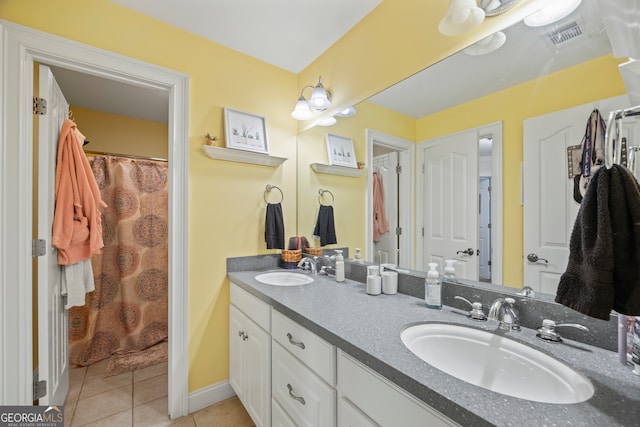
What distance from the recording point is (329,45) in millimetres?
1971

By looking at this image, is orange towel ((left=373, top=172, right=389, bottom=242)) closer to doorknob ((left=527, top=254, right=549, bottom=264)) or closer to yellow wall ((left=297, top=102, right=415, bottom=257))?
yellow wall ((left=297, top=102, right=415, bottom=257))

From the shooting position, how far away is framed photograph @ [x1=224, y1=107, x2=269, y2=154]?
194 cm

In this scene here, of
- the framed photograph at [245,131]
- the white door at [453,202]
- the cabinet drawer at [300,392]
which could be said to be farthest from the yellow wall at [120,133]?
the white door at [453,202]

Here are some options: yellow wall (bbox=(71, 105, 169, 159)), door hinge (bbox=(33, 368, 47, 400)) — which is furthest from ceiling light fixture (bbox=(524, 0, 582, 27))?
yellow wall (bbox=(71, 105, 169, 159))

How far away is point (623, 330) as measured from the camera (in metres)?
0.72

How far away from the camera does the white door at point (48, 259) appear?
56.2 inches

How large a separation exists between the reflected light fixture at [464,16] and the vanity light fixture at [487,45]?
81 millimetres

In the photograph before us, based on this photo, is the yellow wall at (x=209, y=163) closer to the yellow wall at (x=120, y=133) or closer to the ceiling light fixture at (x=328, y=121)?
the ceiling light fixture at (x=328, y=121)

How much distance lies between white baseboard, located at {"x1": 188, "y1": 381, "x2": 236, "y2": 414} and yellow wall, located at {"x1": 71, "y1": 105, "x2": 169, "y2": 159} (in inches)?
102

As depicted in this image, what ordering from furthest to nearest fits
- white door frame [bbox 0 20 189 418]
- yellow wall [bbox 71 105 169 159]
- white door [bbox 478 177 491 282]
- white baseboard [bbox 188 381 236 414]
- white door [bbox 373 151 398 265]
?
yellow wall [bbox 71 105 169 159]
white baseboard [bbox 188 381 236 414]
white door [bbox 373 151 398 265]
white door frame [bbox 0 20 189 418]
white door [bbox 478 177 491 282]

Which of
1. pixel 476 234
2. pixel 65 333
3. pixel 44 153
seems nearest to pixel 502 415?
pixel 476 234

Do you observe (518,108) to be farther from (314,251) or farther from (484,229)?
(314,251)

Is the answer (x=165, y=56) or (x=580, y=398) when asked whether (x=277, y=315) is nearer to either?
(x=580, y=398)

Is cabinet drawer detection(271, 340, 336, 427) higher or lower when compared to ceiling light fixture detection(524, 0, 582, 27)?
lower
